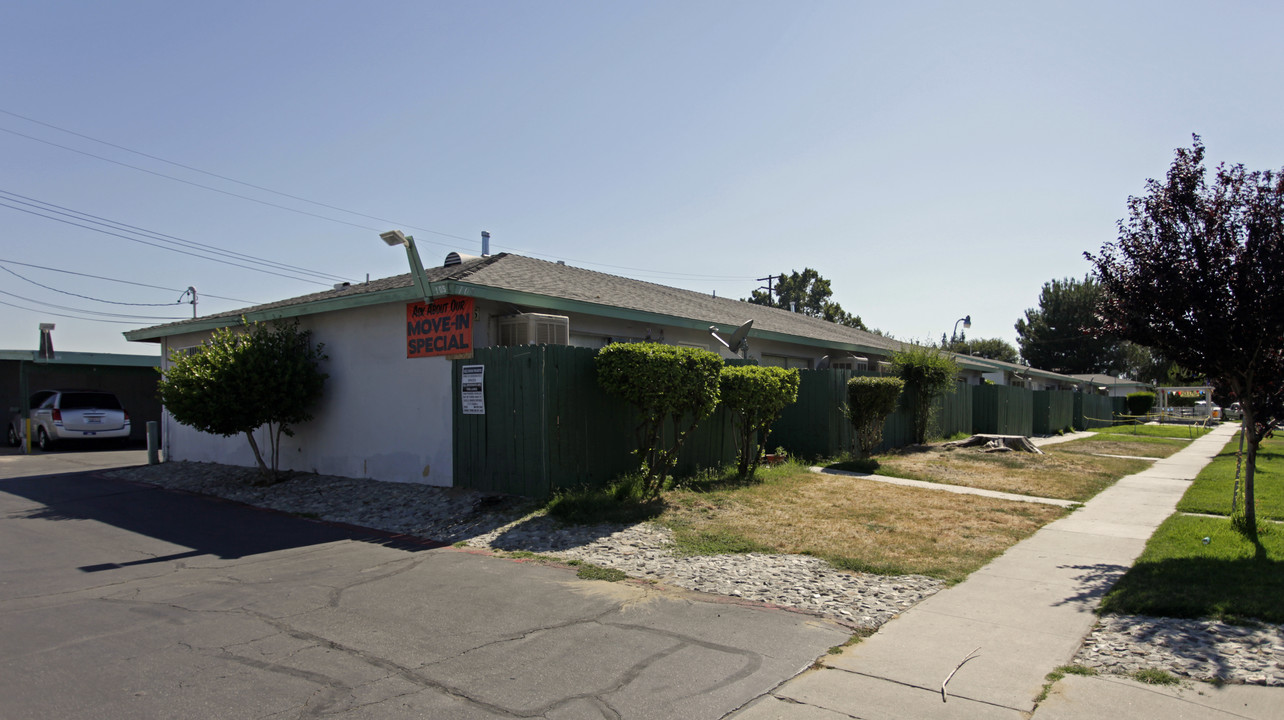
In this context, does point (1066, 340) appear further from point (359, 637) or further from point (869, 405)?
point (359, 637)

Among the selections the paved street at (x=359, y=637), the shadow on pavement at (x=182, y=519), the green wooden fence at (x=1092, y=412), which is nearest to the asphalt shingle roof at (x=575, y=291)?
the shadow on pavement at (x=182, y=519)

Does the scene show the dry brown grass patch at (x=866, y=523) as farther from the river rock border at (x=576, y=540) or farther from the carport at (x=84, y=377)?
the carport at (x=84, y=377)

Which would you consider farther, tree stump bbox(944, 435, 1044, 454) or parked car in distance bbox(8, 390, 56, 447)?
parked car in distance bbox(8, 390, 56, 447)

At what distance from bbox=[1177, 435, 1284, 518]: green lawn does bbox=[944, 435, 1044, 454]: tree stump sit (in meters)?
3.73

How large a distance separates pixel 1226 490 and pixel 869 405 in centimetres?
609

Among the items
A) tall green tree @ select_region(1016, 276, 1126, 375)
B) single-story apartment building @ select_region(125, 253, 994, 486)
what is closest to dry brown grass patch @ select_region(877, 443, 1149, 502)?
single-story apartment building @ select_region(125, 253, 994, 486)

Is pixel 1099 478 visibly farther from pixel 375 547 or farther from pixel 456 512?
pixel 375 547

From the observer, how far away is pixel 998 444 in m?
18.5

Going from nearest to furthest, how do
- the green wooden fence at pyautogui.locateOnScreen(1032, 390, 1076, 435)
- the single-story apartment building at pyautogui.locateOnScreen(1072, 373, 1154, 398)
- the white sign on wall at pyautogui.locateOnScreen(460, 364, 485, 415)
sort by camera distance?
Answer: the white sign on wall at pyautogui.locateOnScreen(460, 364, 485, 415)
the green wooden fence at pyautogui.locateOnScreen(1032, 390, 1076, 435)
the single-story apartment building at pyautogui.locateOnScreen(1072, 373, 1154, 398)

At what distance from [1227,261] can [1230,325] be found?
694 millimetres

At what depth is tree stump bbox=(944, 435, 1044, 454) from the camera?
18.3m

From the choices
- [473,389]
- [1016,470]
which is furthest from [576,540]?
[1016,470]

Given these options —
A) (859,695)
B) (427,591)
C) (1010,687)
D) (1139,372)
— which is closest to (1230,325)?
(1010,687)

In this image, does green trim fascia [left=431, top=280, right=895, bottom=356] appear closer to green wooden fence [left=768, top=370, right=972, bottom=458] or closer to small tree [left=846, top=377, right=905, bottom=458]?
green wooden fence [left=768, top=370, right=972, bottom=458]
